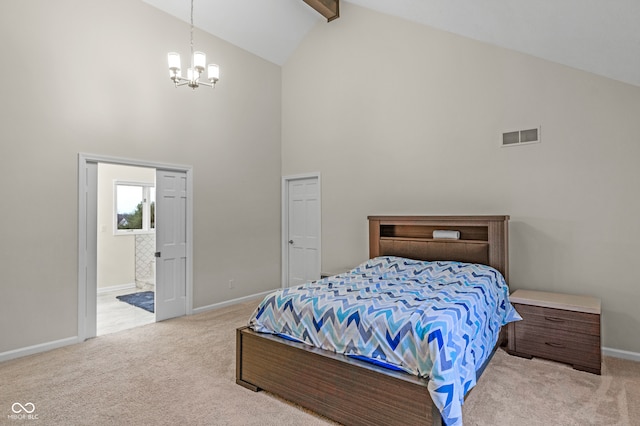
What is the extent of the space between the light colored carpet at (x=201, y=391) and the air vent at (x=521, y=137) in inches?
84.6

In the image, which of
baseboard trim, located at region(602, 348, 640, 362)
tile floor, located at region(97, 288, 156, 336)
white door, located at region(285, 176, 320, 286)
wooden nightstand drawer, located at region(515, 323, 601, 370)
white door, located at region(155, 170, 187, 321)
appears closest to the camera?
wooden nightstand drawer, located at region(515, 323, 601, 370)

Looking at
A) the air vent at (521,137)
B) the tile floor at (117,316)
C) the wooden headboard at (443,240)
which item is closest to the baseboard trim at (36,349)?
the tile floor at (117,316)

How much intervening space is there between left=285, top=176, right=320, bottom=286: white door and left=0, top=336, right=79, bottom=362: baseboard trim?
3030 millimetres

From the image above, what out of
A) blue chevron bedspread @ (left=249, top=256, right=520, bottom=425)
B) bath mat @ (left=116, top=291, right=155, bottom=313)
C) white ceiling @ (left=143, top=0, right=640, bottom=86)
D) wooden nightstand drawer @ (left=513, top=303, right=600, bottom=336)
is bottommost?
bath mat @ (left=116, top=291, right=155, bottom=313)

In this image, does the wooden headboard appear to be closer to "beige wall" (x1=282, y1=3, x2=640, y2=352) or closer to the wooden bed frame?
the wooden bed frame

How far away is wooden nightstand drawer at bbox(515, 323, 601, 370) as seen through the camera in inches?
115

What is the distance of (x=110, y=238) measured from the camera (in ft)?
20.0

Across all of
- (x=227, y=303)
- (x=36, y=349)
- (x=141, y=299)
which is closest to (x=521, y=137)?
(x=227, y=303)

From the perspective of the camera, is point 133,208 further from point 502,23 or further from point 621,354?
point 621,354

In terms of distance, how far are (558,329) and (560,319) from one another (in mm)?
92

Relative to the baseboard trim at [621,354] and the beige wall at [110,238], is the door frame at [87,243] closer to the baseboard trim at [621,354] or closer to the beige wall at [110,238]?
the beige wall at [110,238]

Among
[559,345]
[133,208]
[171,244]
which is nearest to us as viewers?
[559,345]

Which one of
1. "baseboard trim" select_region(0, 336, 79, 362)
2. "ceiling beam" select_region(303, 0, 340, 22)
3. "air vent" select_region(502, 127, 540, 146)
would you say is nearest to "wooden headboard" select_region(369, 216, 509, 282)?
"air vent" select_region(502, 127, 540, 146)

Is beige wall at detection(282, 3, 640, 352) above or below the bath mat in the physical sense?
above
